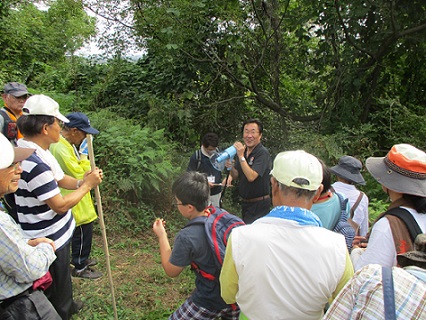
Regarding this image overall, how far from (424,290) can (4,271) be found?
1964mm

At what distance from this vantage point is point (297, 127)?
25.2 feet

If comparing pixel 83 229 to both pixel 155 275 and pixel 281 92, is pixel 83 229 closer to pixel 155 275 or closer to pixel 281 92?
pixel 155 275

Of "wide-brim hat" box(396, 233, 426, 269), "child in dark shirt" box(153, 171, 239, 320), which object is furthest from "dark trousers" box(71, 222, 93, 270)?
"wide-brim hat" box(396, 233, 426, 269)

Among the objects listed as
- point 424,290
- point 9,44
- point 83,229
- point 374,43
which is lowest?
point 83,229

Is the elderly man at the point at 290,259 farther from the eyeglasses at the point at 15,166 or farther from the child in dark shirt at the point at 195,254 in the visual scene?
the eyeglasses at the point at 15,166

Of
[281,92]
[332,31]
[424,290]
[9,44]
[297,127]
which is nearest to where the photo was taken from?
[424,290]

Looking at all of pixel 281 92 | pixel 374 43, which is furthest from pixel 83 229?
pixel 374 43

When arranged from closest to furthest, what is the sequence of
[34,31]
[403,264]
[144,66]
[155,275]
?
[403,264], [155,275], [144,66], [34,31]

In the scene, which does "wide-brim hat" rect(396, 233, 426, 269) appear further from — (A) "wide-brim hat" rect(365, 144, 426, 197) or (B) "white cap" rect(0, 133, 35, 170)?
(B) "white cap" rect(0, 133, 35, 170)

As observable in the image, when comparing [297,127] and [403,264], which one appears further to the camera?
[297,127]

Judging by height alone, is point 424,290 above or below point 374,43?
below

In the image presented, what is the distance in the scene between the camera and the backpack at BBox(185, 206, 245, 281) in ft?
7.13

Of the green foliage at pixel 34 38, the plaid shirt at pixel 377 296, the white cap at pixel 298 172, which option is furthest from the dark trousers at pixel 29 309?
the green foliage at pixel 34 38

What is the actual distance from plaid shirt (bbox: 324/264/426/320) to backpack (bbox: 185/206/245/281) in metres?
1.02
